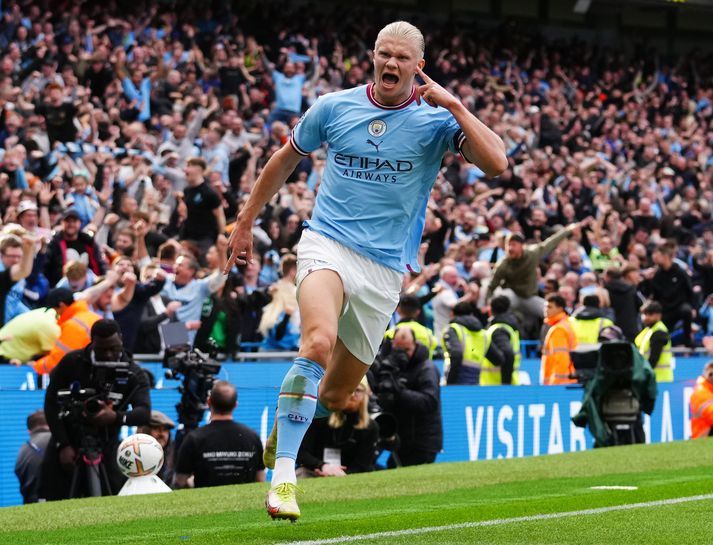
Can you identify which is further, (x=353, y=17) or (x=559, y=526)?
(x=353, y=17)

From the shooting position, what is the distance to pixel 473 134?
265 inches

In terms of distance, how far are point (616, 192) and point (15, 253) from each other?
56.5ft

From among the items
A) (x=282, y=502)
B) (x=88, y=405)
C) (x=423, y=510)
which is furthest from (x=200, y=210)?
(x=282, y=502)

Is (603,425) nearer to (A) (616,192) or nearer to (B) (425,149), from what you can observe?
(B) (425,149)

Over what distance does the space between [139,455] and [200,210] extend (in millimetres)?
7844

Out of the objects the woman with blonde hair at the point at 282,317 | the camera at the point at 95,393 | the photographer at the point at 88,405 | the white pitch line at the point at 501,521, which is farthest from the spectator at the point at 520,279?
the white pitch line at the point at 501,521

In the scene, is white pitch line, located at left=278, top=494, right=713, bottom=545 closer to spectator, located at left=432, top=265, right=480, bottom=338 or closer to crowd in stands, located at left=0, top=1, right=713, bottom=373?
crowd in stands, located at left=0, top=1, right=713, bottom=373

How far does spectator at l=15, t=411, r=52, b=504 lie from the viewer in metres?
11.5

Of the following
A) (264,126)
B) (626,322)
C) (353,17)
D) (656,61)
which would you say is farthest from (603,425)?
(656,61)

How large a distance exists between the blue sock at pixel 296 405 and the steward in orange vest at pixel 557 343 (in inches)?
412

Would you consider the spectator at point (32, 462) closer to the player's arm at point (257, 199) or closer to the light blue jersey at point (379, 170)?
the player's arm at point (257, 199)

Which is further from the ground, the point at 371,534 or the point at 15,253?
the point at 15,253

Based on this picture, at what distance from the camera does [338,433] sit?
40.0ft

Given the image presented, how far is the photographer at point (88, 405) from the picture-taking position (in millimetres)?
10594
